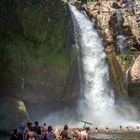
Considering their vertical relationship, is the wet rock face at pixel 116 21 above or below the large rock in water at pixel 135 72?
above

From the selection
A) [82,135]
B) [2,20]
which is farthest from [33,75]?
[82,135]

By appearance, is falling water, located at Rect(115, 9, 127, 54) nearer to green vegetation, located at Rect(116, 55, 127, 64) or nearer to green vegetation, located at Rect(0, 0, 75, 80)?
green vegetation, located at Rect(116, 55, 127, 64)

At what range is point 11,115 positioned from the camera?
36.8 meters

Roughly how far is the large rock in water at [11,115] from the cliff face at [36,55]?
349 cm

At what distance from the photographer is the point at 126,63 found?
4750 centimetres

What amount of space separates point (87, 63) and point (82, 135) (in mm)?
26186

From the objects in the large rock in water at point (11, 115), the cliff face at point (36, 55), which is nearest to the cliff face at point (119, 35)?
the cliff face at point (36, 55)

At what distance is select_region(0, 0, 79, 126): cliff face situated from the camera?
139 ft

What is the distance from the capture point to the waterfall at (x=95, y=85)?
45.9 m

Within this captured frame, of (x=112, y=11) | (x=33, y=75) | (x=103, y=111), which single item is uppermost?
(x=112, y=11)

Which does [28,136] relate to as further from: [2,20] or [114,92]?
[114,92]

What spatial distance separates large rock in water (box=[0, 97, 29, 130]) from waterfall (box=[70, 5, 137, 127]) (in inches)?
377

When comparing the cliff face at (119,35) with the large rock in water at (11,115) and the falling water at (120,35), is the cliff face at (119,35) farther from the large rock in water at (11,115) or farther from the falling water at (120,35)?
the large rock in water at (11,115)

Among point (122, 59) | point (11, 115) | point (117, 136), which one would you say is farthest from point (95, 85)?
point (117, 136)
